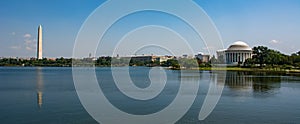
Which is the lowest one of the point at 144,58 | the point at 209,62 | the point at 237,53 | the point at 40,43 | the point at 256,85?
the point at 256,85

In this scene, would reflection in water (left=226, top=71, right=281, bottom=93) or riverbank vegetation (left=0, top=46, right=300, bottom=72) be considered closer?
reflection in water (left=226, top=71, right=281, bottom=93)

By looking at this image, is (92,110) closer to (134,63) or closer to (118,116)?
(118,116)

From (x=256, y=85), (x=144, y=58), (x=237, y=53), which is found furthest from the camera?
(x=144, y=58)

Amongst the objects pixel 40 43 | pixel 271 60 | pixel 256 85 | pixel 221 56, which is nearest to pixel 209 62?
pixel 221 56

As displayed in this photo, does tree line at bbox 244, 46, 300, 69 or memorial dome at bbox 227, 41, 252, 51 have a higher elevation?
memorial dome at bbox 227, 41, 252, 51

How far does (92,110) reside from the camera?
12.5 metres

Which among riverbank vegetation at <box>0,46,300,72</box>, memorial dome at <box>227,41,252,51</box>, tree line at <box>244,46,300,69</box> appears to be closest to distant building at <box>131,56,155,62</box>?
riverbank vegetation at <box>0,46,300,72</box>

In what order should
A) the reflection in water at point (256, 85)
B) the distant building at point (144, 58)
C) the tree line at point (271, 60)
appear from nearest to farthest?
1. the reflection in water at point (256, 85)
2. the tree line at point (271, 60)
3. the distant building at point (144, 58)

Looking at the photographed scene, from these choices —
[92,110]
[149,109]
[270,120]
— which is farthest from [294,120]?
[92,110]

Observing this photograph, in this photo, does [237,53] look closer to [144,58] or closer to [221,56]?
[221,56]

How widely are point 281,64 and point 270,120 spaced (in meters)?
45.9

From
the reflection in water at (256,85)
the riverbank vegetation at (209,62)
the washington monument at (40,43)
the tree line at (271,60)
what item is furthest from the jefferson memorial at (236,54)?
the reflection in water at (256,85)

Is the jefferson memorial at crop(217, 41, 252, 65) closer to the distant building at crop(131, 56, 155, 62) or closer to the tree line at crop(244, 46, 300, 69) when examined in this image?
the tree line at crop(244, 46, 300, 69)

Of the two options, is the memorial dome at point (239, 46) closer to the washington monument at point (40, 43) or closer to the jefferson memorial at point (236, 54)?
the jefferson memorial at point (236, 54)
